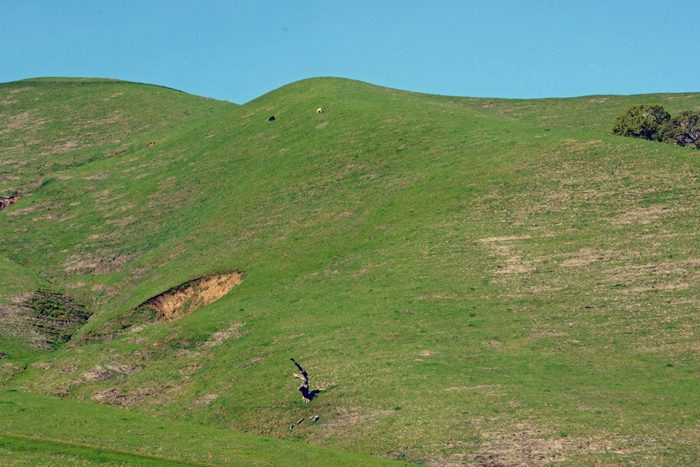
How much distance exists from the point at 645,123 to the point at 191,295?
70.8m

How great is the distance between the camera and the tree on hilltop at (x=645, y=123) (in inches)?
3169

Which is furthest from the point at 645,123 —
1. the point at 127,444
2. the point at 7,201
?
the point at 7,201

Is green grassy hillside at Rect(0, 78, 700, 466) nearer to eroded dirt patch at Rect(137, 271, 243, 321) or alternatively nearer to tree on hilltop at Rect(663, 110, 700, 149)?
eroded dirt patch at Rect(137, 271, 243, 321)

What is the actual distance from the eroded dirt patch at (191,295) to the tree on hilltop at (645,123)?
206 ft

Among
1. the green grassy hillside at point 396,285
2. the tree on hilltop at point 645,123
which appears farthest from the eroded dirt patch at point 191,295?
the tree on hilltop at point 645,123

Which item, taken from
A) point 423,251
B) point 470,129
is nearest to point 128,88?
point 470,129

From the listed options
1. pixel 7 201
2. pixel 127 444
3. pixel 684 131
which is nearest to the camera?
pixel 127 444

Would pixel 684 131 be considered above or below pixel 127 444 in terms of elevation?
above

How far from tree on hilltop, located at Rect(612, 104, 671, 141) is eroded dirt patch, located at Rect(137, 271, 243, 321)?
206 feet

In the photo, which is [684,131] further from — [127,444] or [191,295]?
[127,444]

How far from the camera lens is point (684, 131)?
8031 centimetres

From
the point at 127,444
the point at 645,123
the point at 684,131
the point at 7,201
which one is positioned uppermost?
the point at 645,123

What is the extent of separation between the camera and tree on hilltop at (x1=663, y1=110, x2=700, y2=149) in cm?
8006

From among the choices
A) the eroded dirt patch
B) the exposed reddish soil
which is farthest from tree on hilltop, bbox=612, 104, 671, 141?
the exposed reddish soil
